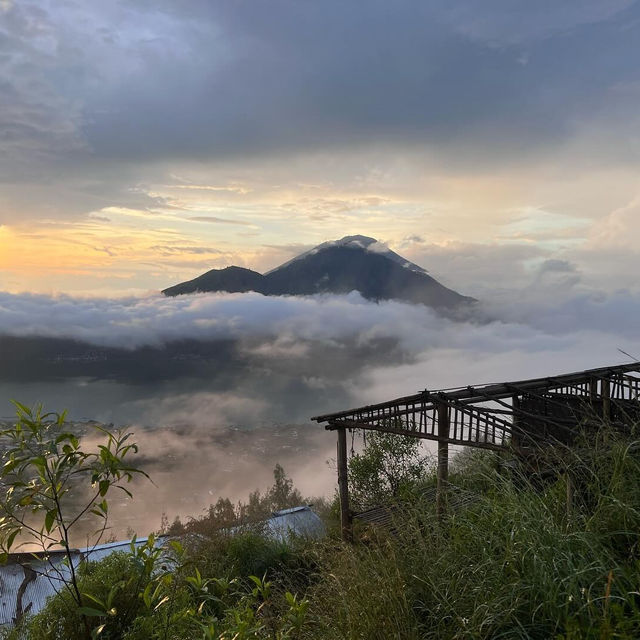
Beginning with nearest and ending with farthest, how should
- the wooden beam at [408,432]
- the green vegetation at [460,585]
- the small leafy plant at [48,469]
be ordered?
1. the small leafy plant at [48,469]
2. the green vegetation at [460,585]
3. the wooden beam at [408,432]

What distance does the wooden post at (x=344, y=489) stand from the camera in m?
9.50

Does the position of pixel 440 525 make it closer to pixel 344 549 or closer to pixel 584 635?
pixel 344 549

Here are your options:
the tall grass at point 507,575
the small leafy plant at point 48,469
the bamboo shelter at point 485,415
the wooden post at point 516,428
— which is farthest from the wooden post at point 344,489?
the small leafy plant at point 48,469

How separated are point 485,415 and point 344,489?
3.03m

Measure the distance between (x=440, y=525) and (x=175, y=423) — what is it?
165 metres

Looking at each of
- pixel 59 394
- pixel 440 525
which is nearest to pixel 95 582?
pixel 440 525

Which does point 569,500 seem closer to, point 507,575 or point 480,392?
point 507,575

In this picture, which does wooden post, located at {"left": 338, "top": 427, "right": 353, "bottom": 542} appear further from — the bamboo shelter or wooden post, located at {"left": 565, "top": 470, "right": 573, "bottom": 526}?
wooden post, located at {"left": 565, "top": 470, "right": 573, "bottom": 526}

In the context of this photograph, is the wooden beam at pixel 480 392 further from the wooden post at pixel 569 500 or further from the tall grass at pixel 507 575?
the tall grass at pixel 507 575

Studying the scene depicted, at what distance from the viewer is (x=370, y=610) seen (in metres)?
2.90

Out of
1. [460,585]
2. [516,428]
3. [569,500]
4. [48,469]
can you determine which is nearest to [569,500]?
[569,500]

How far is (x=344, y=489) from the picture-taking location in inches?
374

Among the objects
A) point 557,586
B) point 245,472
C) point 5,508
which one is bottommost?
point 245,472

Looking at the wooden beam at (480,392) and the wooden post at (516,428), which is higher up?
the wooden beam at (480,392)
